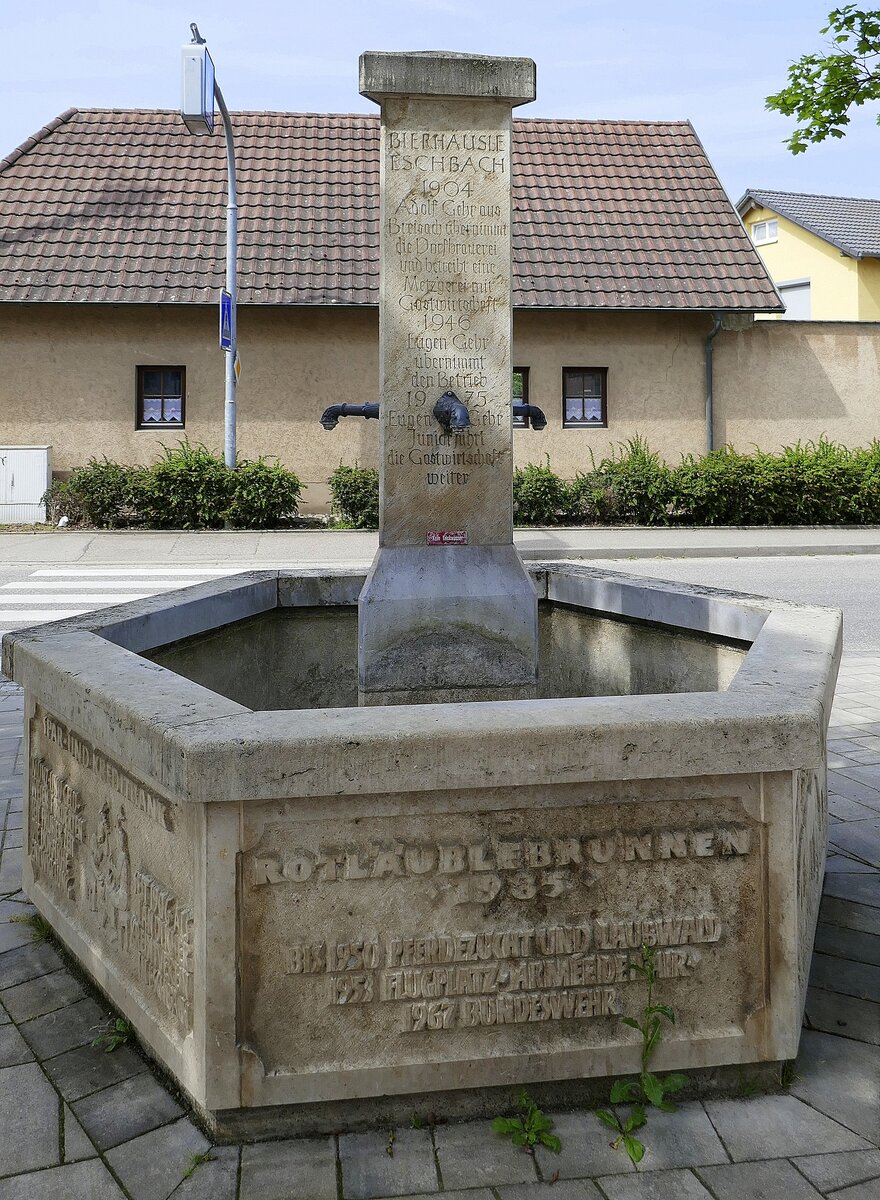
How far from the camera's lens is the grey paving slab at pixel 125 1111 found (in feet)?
7.64

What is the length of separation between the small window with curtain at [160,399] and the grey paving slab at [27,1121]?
61.1 ft

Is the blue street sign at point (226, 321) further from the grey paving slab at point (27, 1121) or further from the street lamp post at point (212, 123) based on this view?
the grey paving slab at point (27, 1121)

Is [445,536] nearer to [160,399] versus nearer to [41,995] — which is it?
[41,995]

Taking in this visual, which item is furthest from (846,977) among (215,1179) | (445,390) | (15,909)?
(15,909)

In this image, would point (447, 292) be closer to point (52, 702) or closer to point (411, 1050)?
point (52, 702)

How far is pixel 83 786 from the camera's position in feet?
9.47

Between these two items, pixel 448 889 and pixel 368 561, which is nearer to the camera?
pixel 448 889

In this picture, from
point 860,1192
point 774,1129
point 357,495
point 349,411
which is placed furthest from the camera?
point 357,495

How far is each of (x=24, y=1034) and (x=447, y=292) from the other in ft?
9.10

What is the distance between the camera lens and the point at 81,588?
12148mm

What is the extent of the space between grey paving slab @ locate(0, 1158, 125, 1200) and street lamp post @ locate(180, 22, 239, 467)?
14454 mm

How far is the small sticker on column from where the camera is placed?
4.18 m

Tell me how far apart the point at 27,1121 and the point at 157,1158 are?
33 centimetres

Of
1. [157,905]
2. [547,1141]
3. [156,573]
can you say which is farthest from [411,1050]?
[156,573]
